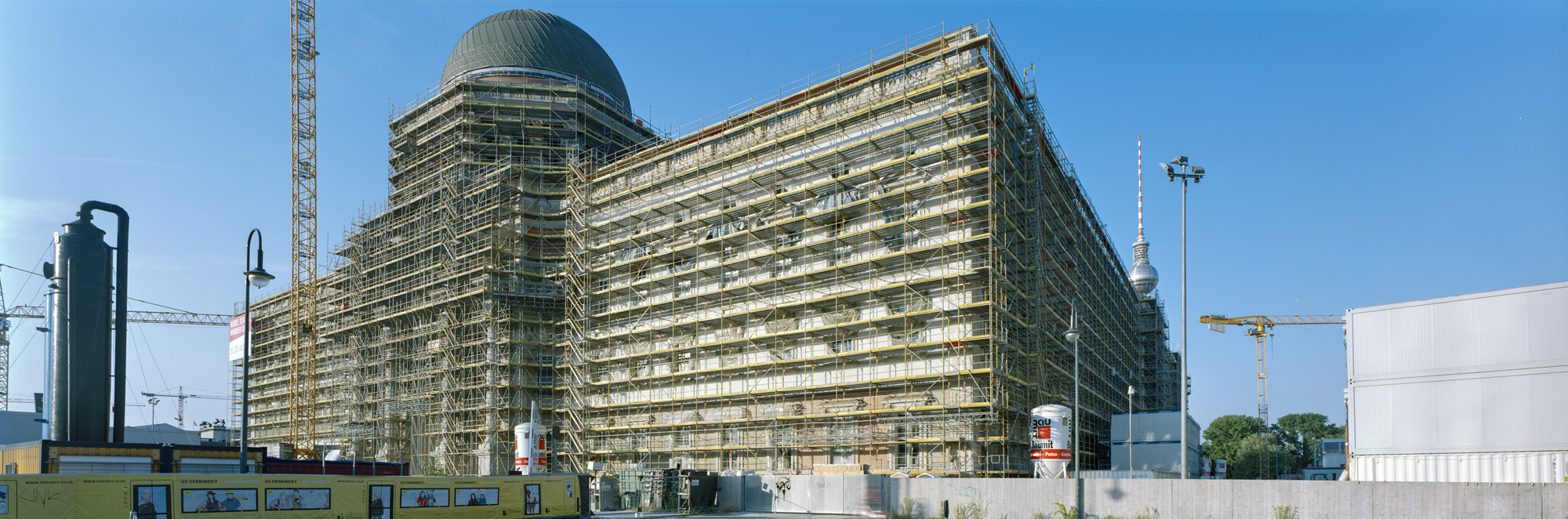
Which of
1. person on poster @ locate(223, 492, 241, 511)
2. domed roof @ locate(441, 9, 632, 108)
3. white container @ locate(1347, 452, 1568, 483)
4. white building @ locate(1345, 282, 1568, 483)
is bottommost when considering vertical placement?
person on poster @ locate(223, 492, 241, 511)

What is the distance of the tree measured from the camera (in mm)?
88188

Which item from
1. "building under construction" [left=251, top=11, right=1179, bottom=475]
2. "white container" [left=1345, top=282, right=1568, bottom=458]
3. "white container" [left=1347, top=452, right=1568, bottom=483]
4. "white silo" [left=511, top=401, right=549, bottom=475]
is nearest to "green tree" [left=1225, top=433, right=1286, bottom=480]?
"building under construction" [left=251, top=11, right=1179, bottom=475]

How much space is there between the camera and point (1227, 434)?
9162 cm

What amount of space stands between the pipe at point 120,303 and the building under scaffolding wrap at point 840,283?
2263 centimetres

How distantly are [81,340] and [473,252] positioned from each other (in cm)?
2347

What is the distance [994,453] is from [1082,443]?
14.2 metres

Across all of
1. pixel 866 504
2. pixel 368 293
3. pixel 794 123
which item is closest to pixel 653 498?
pixel 866 504

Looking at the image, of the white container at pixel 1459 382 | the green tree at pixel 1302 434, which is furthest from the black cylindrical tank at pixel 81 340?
the green tree at pixel 1302 434

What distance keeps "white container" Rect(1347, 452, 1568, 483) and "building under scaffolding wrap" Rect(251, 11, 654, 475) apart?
43.5m

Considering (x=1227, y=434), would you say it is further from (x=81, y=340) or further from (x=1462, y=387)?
(x=81, y=340)

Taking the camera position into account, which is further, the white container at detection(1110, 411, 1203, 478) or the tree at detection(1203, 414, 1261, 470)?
the tree at detection(1203, 414, 1261, 470)

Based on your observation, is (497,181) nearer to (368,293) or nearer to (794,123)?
(368,293)

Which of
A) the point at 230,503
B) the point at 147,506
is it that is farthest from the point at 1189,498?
the point at 147,506

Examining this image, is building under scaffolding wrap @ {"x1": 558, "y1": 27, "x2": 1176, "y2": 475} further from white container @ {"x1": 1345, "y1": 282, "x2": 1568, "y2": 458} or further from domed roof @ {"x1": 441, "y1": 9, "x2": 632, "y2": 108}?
white container @ {"x1": 1345, "y1": 282, "x2": 1568, "y2": 458}
